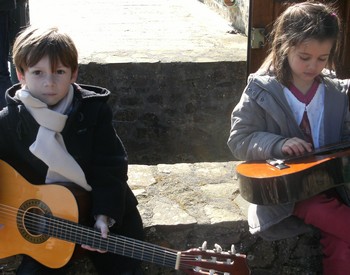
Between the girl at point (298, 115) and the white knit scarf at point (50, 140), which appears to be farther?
the girl at point (298, 115)

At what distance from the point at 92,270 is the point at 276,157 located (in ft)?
3.35

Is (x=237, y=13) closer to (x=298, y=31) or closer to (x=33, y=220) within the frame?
(x=298, y=31)

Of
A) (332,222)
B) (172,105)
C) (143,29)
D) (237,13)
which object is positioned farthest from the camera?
(143,29)

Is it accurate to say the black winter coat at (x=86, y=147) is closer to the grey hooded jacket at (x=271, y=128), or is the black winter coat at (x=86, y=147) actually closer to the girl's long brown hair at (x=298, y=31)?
the grey hooded jacket at (x=271, y=128)

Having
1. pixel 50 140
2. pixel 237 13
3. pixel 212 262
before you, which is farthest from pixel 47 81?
pixel 237 13

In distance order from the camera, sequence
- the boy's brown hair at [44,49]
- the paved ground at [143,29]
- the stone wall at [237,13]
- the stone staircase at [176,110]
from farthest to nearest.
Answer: the stone wall at [237,13] < the paved ground at [143,29] < the stone staircase at [176,110] < the boy's brown hair at [44,49]

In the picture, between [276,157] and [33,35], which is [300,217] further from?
[33,35]

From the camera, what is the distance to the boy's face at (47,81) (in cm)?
255

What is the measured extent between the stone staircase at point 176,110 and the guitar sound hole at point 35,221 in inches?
16.2

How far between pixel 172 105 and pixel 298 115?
120 inches

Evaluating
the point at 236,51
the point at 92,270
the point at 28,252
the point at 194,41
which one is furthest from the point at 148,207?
the point at 194,41

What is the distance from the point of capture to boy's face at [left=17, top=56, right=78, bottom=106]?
8.36ft

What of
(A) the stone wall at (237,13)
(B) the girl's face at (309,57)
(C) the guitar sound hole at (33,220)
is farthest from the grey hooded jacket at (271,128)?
(A) the stone wall at (237,13)

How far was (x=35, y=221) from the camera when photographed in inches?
100
